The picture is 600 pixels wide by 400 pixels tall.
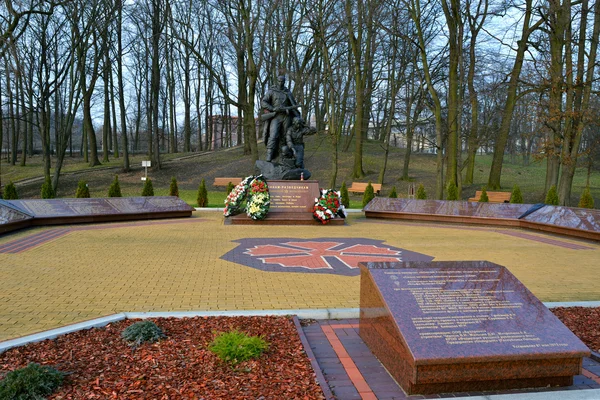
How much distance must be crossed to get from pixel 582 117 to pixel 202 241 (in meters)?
14.1

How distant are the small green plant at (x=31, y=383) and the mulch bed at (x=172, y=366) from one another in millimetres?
84

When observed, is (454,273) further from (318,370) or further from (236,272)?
(236,272)

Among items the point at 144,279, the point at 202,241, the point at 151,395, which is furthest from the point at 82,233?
the point at 151,395

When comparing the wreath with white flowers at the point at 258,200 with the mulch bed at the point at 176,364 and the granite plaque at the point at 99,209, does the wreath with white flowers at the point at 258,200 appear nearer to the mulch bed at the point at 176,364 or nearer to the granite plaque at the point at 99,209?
the granite plaque at the point at 99,209

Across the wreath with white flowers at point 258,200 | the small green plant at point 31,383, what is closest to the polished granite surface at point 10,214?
the wreath with white flowers at point 258,200

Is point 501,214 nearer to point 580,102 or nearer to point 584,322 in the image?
→ point 580,102

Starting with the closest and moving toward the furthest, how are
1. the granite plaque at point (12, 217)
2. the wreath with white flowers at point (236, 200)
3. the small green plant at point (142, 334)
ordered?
the small green plant at point (142, 334) < the granite plaque at point (12, 217) < the wreath with white flowers at point (236, 200)

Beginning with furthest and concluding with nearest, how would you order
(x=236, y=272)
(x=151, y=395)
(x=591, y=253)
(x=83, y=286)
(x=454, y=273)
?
1. (x=591, y=253)
2. (x=236, y=272)
3. (x=83, y=286)
4. (x=454, y=273)
5. (x=151, y=395)

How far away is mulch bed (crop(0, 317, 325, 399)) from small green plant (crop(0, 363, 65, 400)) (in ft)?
0.28

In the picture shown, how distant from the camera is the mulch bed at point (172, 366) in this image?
11.9ft

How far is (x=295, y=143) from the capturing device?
16688 mm

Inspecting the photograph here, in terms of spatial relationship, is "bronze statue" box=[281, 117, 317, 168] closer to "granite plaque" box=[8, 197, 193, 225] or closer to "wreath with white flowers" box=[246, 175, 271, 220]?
"wreath with white flowers" box=[246, 175, 271, 220]

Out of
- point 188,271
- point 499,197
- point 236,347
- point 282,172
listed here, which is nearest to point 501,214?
point 282,172

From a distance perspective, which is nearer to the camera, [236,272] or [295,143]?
[236,272]
